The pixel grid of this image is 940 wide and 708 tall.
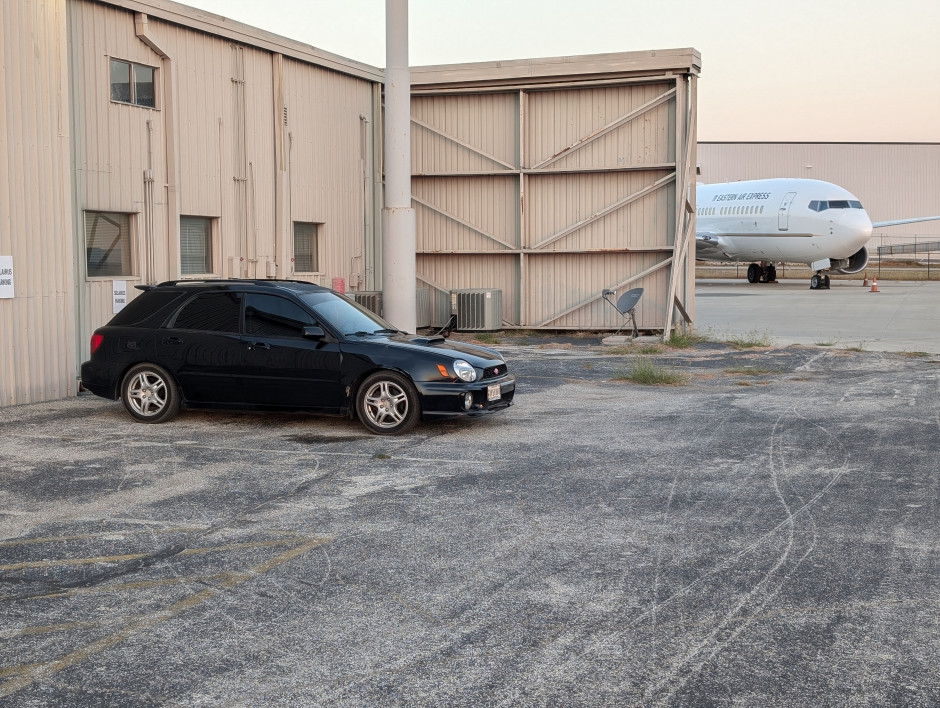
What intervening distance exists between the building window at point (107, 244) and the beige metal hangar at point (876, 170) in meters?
78.1

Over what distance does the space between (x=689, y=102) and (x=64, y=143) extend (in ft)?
42.8

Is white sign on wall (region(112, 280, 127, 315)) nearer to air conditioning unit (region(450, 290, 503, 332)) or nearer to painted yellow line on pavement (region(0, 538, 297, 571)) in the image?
air conditioning unit (region(450, 290, 503, 332))

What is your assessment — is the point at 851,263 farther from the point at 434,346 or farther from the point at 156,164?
the point at 434,346

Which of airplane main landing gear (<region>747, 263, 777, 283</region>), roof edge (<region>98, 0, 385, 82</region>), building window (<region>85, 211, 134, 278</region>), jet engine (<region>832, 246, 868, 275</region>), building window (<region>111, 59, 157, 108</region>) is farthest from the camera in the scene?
airplane main landing gear (<region>747, 263, 777, 283</region>)

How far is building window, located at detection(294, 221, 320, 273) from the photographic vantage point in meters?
20.5

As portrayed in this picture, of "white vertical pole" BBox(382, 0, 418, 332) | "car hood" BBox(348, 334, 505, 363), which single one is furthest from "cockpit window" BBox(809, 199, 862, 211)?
"car hood" BBox(348, 334, 505, 363)

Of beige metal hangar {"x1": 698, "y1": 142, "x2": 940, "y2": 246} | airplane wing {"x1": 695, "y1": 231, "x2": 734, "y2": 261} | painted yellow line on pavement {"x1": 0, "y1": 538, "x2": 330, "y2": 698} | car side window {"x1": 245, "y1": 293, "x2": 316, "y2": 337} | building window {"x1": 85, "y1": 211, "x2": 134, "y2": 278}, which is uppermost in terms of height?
beige metal hangar {"x1": 698, "y1": 142, "x2": 940, "y2": 246}

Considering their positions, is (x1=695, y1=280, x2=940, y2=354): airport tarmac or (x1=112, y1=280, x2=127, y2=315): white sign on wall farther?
(x1=695, y1=280, x2=940, y2=354): airport tarmac

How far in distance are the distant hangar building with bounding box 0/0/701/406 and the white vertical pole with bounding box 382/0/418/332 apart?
2.12 m

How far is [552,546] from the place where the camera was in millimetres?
7062

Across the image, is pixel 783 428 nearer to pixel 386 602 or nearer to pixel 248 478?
pixel 248 478

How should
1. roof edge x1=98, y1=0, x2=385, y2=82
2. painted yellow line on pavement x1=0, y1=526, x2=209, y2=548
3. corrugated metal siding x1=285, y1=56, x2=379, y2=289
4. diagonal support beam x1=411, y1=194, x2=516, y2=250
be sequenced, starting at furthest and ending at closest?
diagonal support beam x1=411, y1=194, x2=516, y2=250
corrugated metal siding x1=285, y1=56, x2=379, y2=289
roof edge x1=98, y1=0, x2=385, y2=82
painted yellow line on pavement x1=0, y1=526, x2=209, y2=548

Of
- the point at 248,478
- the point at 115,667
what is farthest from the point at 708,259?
the point at 115,667

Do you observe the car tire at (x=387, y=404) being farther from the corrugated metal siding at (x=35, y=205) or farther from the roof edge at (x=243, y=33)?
the roof edge at (x=243, y=33)
